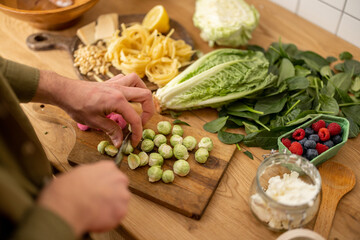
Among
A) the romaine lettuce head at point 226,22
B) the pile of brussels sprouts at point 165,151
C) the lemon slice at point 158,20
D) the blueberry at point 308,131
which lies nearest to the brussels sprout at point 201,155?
the pile of brussels sprouts at point 165,151

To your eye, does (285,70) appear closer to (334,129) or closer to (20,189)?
(334,129)

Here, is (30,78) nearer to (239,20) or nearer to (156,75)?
(156,75)

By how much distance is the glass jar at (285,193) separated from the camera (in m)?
1.16

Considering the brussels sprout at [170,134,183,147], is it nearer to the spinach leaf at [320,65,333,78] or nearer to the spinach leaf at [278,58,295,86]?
the spinach leaf at [278,58,295,86]

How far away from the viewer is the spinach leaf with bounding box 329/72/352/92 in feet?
5.70

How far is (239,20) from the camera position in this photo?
196 centimetres

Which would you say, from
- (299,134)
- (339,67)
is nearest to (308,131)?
(299,134)

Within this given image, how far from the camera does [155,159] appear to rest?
4.71ft

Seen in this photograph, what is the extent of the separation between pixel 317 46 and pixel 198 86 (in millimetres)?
828

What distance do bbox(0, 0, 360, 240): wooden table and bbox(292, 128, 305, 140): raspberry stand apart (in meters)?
0.17

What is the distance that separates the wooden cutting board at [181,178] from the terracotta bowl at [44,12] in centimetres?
71

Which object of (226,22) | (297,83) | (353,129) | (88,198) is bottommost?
(353,129)

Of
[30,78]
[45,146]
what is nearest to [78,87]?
[30,78]

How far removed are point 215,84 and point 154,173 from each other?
58 cm
